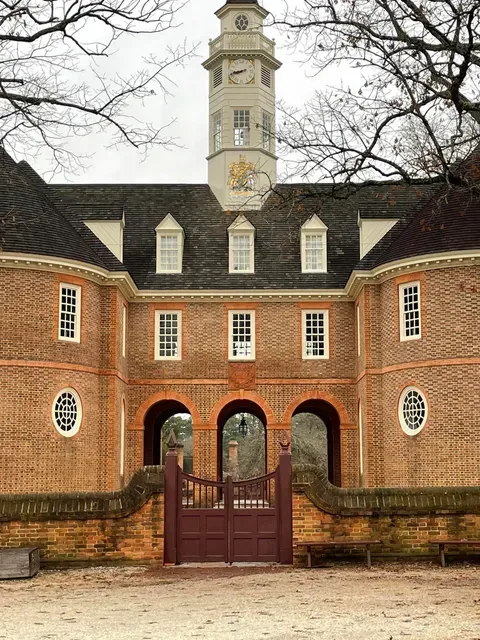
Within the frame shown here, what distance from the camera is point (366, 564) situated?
15.2 m

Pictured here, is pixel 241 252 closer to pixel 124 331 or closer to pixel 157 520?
pixel 124 331

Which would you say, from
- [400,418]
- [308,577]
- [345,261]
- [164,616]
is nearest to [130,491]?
[308,577]

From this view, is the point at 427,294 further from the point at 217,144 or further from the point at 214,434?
the point at 217,144

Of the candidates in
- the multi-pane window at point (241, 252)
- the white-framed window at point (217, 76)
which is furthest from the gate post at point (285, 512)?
the white-framed window at point (217, 76)

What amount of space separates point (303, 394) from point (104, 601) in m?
18.1

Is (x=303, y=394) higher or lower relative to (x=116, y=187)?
lower

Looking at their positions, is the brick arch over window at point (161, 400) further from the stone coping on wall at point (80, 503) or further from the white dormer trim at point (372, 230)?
the stone coping on wall at point (80, 503)

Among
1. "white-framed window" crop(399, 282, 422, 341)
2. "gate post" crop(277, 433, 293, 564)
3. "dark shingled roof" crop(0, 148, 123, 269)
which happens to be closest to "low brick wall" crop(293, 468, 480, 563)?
"gate post" crop(277, 433, 293, 564)

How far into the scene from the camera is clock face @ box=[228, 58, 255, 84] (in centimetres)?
3497

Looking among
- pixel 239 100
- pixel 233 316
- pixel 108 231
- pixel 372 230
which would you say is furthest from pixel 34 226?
pixel 239 100

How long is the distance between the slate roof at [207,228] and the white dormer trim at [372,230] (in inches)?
8.3

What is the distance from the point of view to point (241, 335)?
98.2 feet

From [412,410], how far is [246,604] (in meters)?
14.8

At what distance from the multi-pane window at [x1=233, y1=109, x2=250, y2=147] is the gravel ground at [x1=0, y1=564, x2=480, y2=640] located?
2250 centimetres
